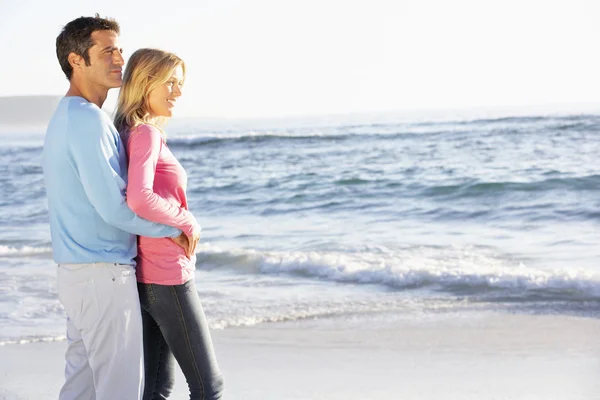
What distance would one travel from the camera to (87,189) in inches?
89.0

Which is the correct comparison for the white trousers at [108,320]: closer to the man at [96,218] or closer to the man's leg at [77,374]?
the man at [96,218]

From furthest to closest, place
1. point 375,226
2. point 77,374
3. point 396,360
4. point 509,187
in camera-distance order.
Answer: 1. point 509,187
2. point 375,226
3. point 396,360
4. point 77,374

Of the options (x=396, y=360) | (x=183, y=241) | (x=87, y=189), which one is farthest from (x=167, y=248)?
(x=396, y=360)

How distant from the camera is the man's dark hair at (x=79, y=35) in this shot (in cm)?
235

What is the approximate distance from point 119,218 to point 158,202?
117mm

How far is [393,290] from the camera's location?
6.33 metres

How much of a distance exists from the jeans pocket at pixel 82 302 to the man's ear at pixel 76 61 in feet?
1.95

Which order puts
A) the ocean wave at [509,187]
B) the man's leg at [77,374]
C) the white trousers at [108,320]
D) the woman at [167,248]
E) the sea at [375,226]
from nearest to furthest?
the white trousers at [108,320] → the woman at [167,248] → the man's leg at [77,374] → the sea at [375,226] → the ocean wave at [509,187]

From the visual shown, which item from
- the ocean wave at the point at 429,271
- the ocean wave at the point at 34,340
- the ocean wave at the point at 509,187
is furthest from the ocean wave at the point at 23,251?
the ocean wave at the point at 509,187

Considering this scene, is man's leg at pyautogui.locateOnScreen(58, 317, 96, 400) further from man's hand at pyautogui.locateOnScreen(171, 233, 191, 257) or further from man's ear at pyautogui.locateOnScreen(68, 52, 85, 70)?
man's ear at pyautogui.locateOnScreen(68, 52, 85, 70)

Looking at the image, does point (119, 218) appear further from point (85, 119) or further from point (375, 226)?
point (375, 226)

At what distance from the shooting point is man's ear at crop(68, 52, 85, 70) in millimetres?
2375

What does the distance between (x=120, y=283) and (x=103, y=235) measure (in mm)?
140

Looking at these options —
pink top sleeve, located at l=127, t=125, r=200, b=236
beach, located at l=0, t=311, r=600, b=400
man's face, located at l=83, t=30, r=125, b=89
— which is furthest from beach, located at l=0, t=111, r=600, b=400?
man's face, located at l=83, t=30, r=125, b=89
